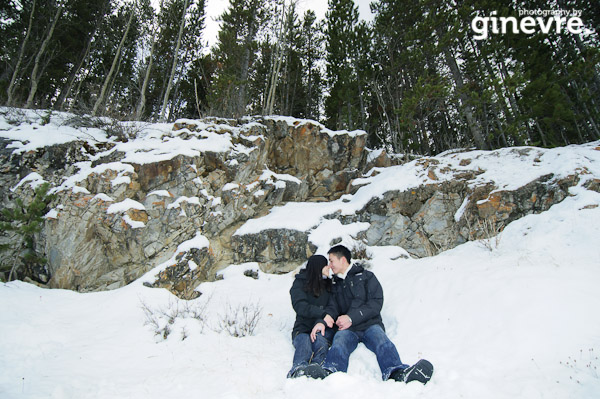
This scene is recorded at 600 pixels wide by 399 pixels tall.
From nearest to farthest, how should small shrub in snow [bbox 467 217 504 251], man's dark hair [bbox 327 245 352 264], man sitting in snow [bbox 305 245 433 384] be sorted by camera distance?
man sitting in snow [bbox 305 245 433 384] < man's dark hair [bbox 327 245 352 264] < small shrub in snow [bbox 467 217 504 251]

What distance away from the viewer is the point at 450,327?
11.9ft

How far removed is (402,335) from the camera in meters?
3.78

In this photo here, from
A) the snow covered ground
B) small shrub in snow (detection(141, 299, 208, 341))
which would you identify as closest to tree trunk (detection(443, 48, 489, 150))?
the snow covered ground

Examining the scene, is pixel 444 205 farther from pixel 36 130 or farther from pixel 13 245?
pixel 36 130

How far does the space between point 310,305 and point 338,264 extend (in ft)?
2.43

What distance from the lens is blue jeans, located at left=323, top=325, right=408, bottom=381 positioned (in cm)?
281

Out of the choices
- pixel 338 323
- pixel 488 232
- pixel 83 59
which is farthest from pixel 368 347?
A: pixel 83 59

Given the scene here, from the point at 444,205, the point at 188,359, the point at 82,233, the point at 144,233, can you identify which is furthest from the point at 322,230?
the point at 82,233

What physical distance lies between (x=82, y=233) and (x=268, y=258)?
512 centimetres

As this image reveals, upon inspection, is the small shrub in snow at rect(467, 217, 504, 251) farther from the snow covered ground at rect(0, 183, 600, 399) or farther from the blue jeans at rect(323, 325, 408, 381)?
the blue jeans at rect(323, 325, 408, 381)

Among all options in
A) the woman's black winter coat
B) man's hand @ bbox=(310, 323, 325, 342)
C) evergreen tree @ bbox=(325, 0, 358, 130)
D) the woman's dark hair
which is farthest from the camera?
evergreen tree @ bbox=(325, 0, 358, 130)

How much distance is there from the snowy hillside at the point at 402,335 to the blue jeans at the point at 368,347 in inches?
5.9

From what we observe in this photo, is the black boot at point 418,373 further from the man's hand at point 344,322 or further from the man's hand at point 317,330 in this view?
the man's hand at point 317,330

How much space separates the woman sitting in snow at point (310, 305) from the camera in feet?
10.6
